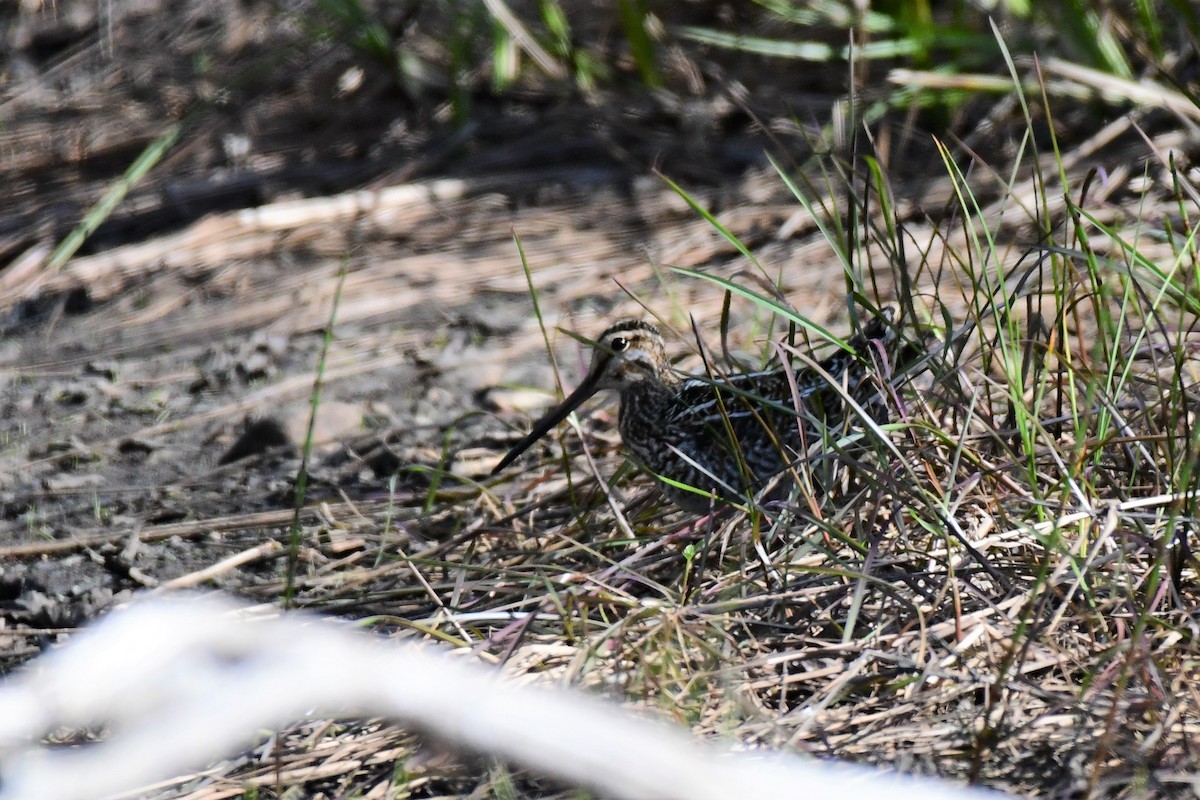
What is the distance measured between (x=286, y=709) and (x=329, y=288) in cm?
425

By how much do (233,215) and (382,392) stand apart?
62.0 inches

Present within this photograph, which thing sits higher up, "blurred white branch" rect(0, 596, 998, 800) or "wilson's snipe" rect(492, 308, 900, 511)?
"blurred white branch" rect(0, 596, 998, 800)

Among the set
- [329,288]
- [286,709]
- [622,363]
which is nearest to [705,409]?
[622,363]

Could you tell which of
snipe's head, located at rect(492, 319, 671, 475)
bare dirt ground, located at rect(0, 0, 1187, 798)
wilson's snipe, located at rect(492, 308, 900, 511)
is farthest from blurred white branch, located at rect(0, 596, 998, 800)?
snipe's head, located at rect(492, 319, 671, 475)

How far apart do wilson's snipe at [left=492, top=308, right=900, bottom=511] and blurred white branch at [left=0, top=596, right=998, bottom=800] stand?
193 cm

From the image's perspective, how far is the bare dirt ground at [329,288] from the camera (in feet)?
11.6

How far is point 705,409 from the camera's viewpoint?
3.73 metres

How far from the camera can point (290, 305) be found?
5234mm

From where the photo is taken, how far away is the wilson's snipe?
331 centimetres

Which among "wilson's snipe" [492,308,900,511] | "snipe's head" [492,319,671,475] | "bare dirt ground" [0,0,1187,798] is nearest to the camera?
"wilson's snipe" [492,308,900,511]

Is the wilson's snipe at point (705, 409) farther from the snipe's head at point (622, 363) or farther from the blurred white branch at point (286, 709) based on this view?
the blurred white branch at point (286, 709)

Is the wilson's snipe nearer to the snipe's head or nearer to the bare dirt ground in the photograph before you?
the snipe's head

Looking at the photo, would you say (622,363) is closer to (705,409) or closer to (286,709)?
(705,409)

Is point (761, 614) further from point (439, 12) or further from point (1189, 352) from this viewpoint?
point (439, 12)
